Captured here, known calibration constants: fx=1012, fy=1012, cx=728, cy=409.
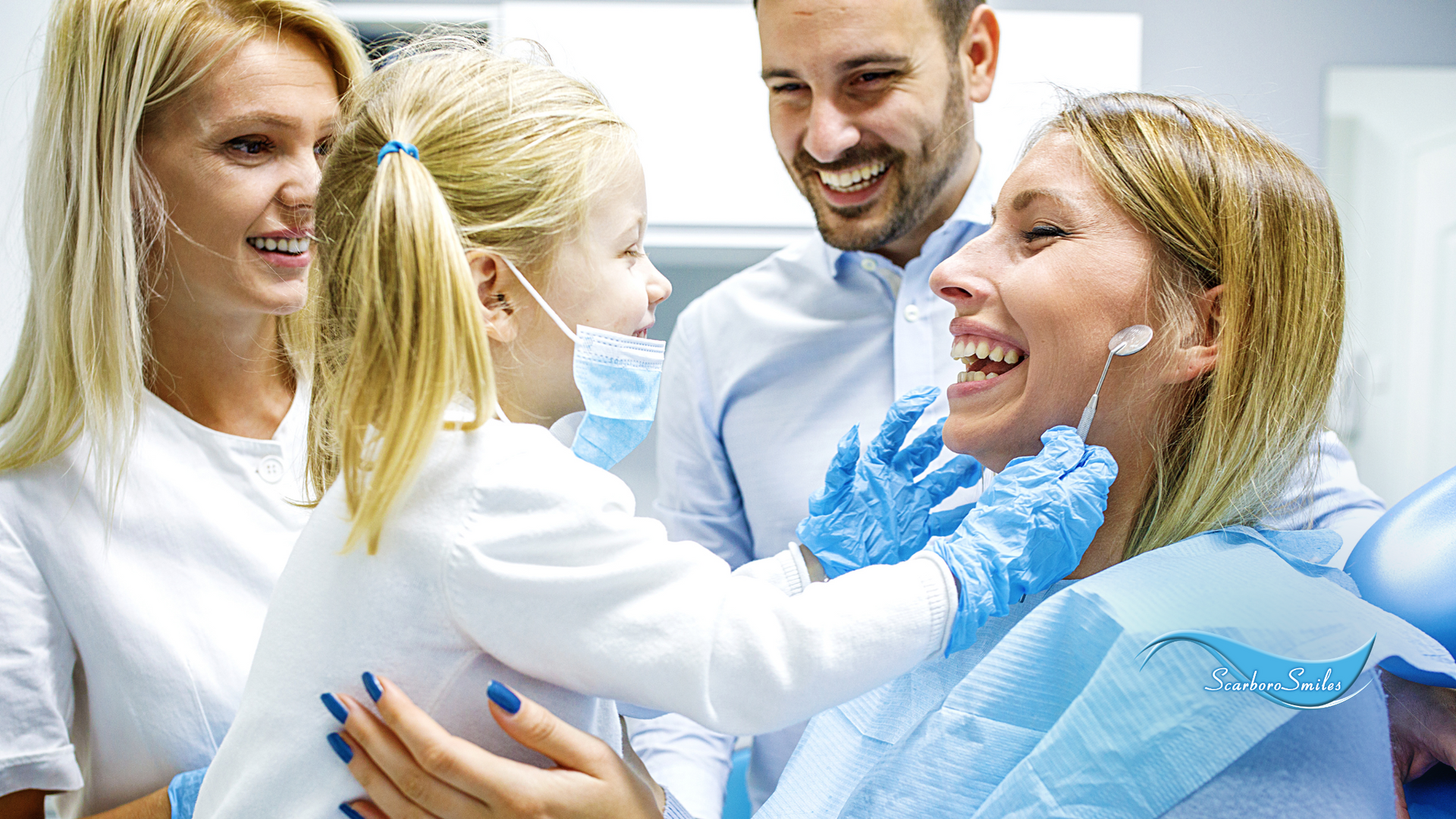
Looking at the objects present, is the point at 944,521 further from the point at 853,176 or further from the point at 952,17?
the point at 952,17

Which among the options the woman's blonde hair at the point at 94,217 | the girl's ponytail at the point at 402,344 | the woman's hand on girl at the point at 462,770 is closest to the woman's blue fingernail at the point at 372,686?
the woman's hand on girl at the point at 462,770

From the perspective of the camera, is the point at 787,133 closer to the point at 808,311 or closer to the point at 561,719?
the point at 808,311

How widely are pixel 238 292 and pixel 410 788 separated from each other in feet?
2.34

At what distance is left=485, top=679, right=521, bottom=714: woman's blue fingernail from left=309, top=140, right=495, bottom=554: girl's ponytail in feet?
0.50

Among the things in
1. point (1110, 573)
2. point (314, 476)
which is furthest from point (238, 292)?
point (1110, 573)

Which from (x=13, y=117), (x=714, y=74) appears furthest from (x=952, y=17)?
(x=13, y=117)

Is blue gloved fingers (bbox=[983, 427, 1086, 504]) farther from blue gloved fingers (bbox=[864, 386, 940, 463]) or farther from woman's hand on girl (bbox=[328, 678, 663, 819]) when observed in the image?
woman's hand on girl (bbox=[328, 678, 663, 819])

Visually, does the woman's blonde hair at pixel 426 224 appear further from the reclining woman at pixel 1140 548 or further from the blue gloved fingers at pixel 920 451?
the blue gloved fingers at pixel 920 451

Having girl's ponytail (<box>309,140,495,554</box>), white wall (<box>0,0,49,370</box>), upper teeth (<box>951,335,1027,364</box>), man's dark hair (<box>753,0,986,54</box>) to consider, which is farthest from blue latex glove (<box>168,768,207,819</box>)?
man's dark hair (<box>753,0,986,54</box>)

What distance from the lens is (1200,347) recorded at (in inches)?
43.3

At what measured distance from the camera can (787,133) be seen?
167cm

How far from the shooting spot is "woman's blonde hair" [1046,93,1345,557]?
1.08 meters

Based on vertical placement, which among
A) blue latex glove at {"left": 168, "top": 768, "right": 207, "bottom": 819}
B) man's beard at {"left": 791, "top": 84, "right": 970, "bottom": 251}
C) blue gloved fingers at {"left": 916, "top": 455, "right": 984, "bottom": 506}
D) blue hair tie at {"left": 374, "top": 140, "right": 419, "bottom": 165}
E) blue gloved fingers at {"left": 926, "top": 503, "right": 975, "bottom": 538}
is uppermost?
blue hair tie at {"left": 374, "top": 140, "right": 419, "bottom": 165}

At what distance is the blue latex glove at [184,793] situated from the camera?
111 centimetres
